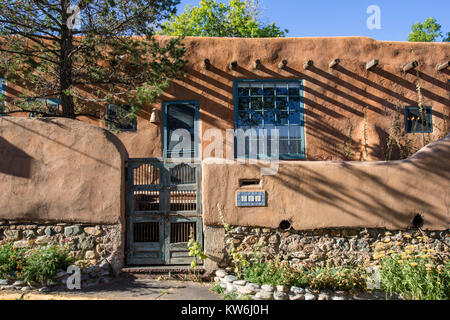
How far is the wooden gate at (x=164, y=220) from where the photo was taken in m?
6.20

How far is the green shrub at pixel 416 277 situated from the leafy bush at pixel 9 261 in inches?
221

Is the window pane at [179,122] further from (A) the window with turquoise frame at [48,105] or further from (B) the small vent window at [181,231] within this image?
(B) the small vent window at [181,231]

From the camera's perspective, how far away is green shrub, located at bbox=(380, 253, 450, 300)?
16.6 ft

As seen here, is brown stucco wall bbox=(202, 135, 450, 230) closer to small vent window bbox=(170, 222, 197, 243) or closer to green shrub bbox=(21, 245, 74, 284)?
small vent window bbox=(170, 222, 197, 243)

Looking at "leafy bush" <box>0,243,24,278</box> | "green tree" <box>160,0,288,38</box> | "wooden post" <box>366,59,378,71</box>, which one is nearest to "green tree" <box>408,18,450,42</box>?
"green tree" <box>160,0,288,38</box>

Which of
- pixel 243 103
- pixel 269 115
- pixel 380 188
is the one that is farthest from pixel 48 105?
pixel 380 188

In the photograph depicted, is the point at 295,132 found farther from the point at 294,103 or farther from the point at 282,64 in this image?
the point at 282,64

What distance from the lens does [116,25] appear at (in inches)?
298

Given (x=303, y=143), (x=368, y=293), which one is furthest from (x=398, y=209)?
(x=303, y=143)

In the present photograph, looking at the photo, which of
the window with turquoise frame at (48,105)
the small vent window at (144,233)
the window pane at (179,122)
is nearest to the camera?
the small vent window at (144,233)

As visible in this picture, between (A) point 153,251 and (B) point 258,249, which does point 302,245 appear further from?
(A) point 153,251

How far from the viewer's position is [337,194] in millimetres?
6117

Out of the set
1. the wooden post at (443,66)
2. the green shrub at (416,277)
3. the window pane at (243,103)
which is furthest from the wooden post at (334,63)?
the green shrub at (416,277)

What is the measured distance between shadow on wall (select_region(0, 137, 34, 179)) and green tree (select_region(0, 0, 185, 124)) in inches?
57.7
